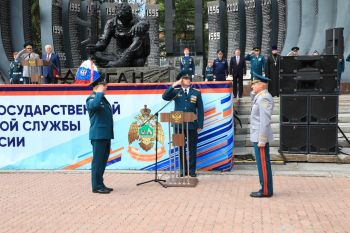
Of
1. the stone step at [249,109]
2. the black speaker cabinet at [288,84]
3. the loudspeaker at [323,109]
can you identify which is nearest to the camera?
the loudspeaker at [323,109]

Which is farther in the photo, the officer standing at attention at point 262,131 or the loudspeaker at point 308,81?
the loudspeaker at point 308,81

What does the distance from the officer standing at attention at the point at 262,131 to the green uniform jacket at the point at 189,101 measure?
1561 mm

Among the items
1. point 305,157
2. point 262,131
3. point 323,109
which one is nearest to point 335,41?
point 323,109

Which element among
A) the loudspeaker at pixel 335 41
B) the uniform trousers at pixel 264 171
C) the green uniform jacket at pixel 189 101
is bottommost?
the uniform trousers at pixel 264 171

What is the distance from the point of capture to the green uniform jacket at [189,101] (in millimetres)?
8539

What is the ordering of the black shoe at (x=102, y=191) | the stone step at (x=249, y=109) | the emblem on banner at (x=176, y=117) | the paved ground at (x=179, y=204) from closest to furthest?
the paved ground at (x=179, y=204) → the black shoe at (x=102, y=191) → the emblem on banner at (x=176, y=117) → the stone step at (x=249, y=109)

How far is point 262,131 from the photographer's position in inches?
279

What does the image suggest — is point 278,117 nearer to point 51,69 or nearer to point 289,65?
point 289,65

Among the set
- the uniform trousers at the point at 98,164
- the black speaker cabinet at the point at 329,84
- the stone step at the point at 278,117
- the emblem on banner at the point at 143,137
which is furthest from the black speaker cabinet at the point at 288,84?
the uniform trousers at the point at 98,164

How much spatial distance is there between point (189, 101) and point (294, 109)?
259 cm

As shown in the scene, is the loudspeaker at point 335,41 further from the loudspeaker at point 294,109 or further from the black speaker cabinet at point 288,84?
the loudspeaker at point 294,109

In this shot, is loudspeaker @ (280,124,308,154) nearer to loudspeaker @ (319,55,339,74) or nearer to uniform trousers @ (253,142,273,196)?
loudspeaker @ (319,55,339,74)

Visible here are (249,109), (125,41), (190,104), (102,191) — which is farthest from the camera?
(125,41)

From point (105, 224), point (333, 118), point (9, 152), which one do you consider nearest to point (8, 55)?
point (9, 152)
